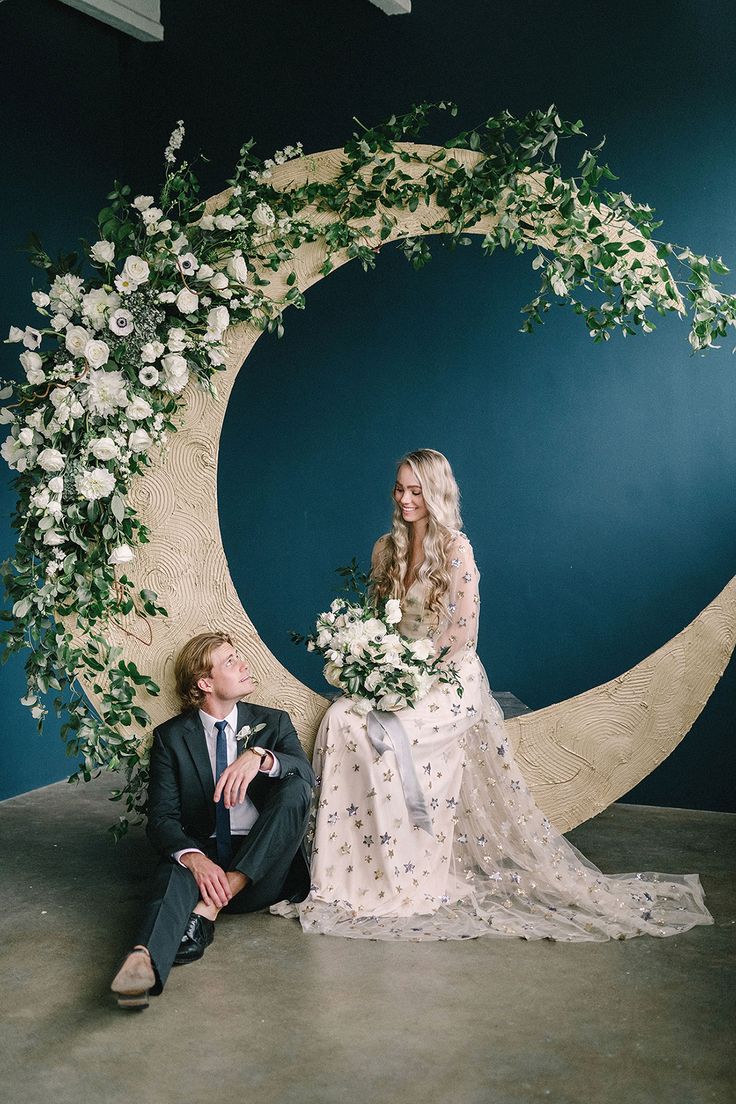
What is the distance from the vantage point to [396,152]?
3850 mm

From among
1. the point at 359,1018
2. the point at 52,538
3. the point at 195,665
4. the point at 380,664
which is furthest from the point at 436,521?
the point at 359,1018

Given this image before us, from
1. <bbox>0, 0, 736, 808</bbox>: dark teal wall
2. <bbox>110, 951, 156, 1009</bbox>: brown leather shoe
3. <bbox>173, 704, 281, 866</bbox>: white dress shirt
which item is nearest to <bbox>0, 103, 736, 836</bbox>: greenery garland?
<bbox>173, 704, 281, 866</bbox>: white dress shirt

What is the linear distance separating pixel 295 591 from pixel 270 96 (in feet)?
7.99

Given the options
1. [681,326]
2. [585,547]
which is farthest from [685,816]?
[681,326]

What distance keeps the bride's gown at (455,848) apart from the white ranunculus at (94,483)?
1.05 metres

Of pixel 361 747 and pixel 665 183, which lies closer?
pixel 361 747

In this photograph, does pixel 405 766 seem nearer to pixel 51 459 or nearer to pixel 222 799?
pixel 222 799

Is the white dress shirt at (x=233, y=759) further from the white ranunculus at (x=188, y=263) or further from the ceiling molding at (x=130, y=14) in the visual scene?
the ceiling molding at (x=130, y=14)

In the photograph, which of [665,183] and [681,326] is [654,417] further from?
[665,183]

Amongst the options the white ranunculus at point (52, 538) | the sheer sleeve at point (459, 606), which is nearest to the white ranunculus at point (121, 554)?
the white ranunculus at point (52, 538)

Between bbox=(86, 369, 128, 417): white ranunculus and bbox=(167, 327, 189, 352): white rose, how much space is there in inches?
8.2

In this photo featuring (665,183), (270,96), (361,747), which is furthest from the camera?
(270,96)

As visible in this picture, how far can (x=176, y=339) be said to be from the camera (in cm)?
370

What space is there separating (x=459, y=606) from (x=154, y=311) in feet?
4.70
